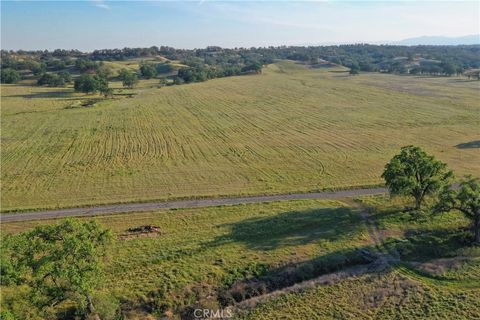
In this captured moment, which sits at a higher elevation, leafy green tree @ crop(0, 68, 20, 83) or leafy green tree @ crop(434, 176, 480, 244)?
leafy green tree @ crop(0, 68, 20, 83)

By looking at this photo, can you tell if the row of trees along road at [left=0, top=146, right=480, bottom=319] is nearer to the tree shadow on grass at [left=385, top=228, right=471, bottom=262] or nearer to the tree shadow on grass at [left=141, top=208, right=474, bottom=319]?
the tree shadow on grass at [left=141, top=208, right=474, bottom=319]

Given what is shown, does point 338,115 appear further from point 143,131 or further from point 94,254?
point 94,254

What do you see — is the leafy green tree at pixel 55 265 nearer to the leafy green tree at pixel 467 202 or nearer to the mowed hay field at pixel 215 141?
the mowed hay field at pixel 215 141

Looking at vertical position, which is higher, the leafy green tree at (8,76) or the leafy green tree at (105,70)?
the leafy green tree at (105,70)

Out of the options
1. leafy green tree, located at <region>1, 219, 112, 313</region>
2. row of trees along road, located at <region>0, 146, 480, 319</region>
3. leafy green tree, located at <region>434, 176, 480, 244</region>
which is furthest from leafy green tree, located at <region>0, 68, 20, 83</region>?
leafy green tree, located at <region>434, 176, 480, 244</region>

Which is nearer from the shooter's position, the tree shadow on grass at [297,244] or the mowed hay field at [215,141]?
the tree shadow on grass at [297,244]

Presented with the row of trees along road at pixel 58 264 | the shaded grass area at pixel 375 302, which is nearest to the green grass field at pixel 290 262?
the shaded grass area at pixel 375 302

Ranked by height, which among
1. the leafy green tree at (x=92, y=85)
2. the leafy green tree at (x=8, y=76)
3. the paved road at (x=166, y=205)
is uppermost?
the leafy green tree at (x=8, y=76)
